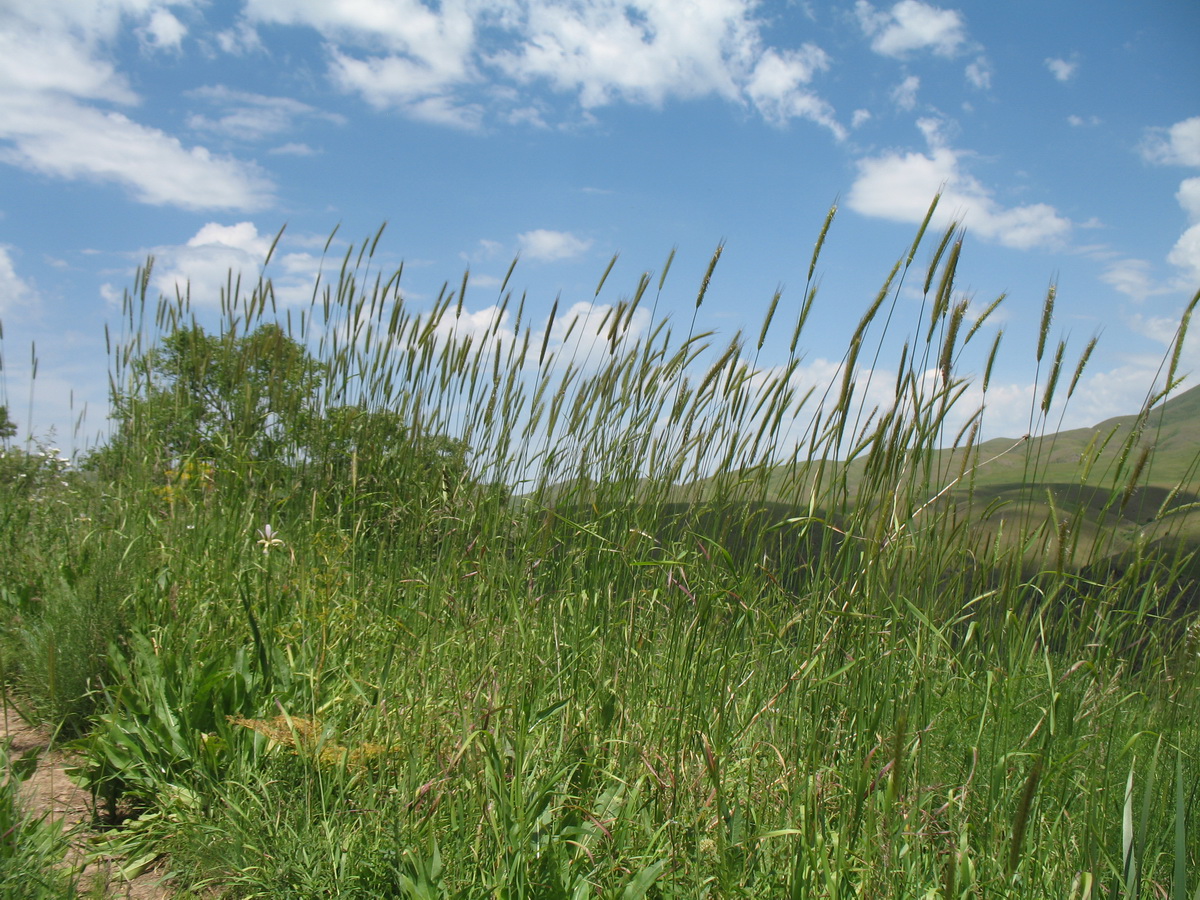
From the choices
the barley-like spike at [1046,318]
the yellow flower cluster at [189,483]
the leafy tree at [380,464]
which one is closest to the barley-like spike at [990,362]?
the barley-like spike at [1046,318]

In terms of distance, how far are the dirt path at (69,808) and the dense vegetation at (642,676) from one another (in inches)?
2.6

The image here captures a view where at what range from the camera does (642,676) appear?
188cm

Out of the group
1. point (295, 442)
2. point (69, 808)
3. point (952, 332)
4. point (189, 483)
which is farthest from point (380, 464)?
point (952, 332)

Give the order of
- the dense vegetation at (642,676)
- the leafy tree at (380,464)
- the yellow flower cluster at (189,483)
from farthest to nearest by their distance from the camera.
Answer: the yellow flower cluster at (189,483) → the leafy tree at (380,464) → the dense vegetation at (642,676)

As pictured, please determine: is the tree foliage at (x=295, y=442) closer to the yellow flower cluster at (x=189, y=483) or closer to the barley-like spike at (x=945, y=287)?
the yellow flower cluster at (x=189, y=483)

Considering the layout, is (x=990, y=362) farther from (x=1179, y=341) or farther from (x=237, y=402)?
(x=237, y=402)

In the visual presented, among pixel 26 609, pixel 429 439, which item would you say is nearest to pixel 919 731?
pixel 429 439

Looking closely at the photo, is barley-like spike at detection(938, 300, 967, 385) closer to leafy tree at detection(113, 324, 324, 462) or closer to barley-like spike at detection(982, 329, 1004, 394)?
barley-like spike at detection(982, 329, 1004, 394)

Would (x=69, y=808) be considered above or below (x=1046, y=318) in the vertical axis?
below

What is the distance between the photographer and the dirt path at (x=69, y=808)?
4.90 feet

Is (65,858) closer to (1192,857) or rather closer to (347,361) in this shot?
(347,361)

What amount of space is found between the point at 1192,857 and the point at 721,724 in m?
0.95

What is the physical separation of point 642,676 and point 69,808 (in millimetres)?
1407

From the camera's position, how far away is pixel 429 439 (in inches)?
120
